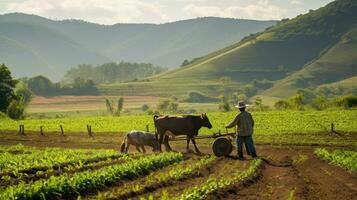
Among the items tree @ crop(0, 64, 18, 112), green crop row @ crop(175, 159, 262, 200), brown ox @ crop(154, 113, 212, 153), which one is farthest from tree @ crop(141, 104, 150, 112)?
green crop row @ crop(175, 159, 262, 200)

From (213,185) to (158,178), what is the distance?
3.02 metres

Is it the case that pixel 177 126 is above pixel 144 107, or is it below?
above

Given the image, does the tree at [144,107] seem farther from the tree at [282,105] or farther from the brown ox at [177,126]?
the brown ox at [177,126]

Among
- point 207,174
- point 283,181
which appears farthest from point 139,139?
point 283,181

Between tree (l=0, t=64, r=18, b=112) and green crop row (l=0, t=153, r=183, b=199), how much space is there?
72.0 m

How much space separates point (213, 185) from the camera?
18.0 metres

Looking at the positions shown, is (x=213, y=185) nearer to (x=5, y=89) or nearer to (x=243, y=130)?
(x=243, y=130)

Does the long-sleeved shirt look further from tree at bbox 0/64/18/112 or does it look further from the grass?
the grass

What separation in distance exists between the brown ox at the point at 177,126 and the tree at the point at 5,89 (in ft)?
207

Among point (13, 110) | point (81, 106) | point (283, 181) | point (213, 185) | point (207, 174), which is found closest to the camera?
point (213, 185)

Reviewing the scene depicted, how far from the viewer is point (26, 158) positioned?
27.2m

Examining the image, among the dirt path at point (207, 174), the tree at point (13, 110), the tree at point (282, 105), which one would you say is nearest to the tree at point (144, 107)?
the tree at point (282, 105)

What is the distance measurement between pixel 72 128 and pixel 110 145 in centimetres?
2175

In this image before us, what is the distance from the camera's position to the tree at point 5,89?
8919cm
